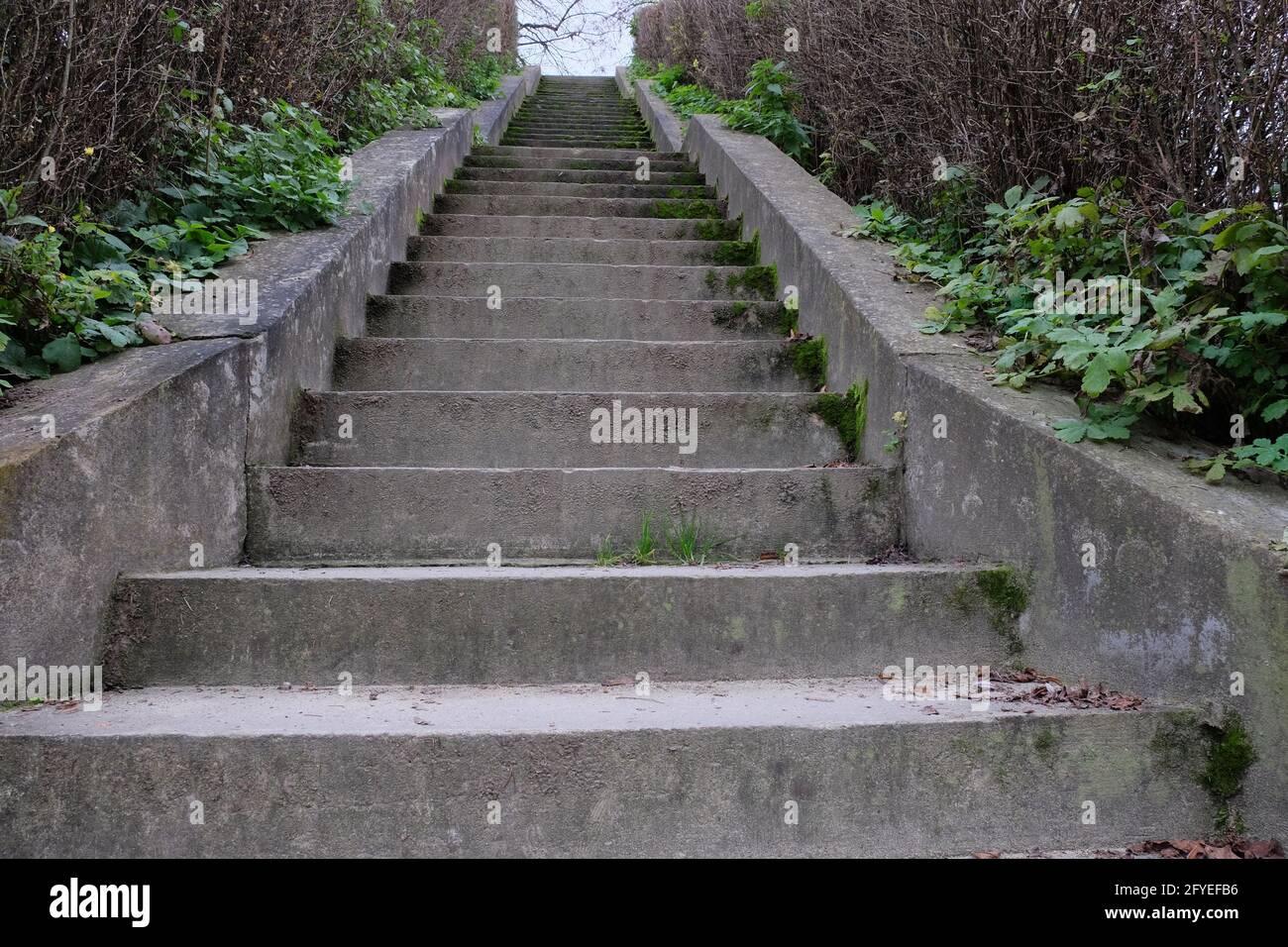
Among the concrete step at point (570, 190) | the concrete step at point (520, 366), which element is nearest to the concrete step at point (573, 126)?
the concrete step at point (570, 190)

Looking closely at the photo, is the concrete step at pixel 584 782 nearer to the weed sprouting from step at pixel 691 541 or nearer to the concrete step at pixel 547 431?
the weed sprouting from step at pixel 691 541

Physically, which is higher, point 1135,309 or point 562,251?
point 562,251

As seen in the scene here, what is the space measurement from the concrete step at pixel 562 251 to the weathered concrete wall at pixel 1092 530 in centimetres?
180

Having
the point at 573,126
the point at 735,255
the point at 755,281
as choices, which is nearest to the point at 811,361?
the point at 755,281

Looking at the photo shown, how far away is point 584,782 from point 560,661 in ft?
1.80

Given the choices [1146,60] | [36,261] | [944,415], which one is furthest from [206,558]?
[1146,60]

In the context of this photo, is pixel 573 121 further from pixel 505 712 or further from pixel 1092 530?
pixel 505 712

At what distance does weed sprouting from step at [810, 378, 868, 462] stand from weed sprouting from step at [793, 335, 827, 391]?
1.20 ft

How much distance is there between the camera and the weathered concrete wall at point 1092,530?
2.05 meters

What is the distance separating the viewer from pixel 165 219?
12.0 feet

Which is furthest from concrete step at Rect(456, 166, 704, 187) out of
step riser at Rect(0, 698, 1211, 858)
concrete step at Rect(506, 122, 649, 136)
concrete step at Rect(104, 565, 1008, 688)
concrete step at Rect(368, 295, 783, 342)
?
step riser at Rect(0, 698, 1211, 858)
